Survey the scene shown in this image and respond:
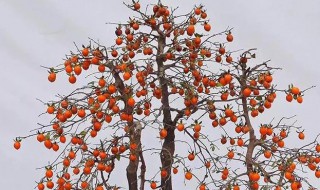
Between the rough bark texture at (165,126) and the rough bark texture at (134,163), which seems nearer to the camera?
the rough bark texture at (134,163)

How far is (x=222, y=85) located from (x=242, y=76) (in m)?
0.27

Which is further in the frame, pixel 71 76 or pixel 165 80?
pixel 165 80

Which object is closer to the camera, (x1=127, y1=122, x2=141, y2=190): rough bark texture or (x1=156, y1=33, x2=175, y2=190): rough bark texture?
(x1=127, y1=122, x2=141, y2=190): rough bark texture

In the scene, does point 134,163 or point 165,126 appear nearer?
point 134,163

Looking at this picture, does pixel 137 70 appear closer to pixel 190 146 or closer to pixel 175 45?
pixel 175 45

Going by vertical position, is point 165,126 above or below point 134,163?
above

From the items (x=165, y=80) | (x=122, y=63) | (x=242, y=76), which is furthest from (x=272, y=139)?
(x=122, y=63)

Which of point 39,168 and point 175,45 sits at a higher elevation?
point 175,45

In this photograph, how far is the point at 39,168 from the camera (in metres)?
Result: 5.09

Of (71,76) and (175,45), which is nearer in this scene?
(71,76)

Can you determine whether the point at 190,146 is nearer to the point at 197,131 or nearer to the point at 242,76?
the point at 197,131

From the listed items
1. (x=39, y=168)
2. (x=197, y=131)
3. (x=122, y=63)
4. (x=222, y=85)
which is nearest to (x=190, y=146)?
(x=197, y=131)

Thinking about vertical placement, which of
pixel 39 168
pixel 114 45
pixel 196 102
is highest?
pixel 114 45

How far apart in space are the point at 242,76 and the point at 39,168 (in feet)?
6.08
